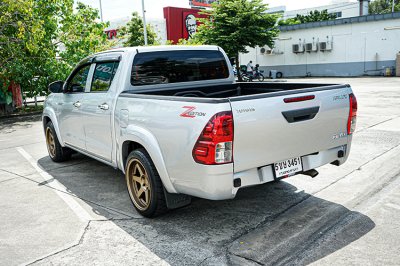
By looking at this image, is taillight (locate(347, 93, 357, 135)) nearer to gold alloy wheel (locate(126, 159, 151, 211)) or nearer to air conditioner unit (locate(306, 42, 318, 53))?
gold alloy wheel (locate(126, 159, 151, 211))

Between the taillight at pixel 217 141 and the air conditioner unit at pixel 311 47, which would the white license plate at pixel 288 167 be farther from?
the air conditioner unit at pixel 311 47

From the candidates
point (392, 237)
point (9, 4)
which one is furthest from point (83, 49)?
point (392, 237)

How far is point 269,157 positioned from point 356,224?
1201mm

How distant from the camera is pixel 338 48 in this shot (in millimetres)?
34188

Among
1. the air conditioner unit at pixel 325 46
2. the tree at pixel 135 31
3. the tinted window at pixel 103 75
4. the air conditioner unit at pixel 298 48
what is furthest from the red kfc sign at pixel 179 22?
the tinted window at pixel 103 75

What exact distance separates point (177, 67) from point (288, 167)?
2.13 m

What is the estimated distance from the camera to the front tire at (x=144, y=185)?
404cm

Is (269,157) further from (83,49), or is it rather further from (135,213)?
(83,49)

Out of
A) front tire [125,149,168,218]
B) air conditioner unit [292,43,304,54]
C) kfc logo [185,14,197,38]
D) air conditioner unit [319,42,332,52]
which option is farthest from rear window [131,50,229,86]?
air conditioner unit [292,43,304,54]

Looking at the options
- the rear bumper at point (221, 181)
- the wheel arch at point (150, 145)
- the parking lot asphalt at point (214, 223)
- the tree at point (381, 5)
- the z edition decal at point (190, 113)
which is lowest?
the parking lot asphalt at point (214, 223)

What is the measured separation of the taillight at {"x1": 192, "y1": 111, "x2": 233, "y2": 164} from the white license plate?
641 millimetres

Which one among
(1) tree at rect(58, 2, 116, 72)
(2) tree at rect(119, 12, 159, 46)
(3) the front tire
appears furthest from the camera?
(2) tree at rect(119, 12, 159, 46)

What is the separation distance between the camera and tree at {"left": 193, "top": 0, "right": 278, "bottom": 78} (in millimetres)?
28844

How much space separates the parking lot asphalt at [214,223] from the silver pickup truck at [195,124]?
43 centimetres
